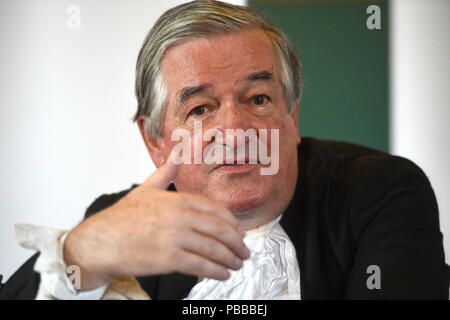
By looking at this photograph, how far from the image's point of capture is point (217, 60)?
0.99 meters

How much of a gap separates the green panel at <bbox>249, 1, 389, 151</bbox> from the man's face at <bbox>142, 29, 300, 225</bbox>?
447 mm

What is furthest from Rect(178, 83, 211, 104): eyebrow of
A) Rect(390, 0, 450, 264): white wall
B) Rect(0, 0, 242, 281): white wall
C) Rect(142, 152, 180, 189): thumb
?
Rect(390, 0, 450, 264): white wall

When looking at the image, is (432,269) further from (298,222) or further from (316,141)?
(316,141)

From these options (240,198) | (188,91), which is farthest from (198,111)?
(240,198)

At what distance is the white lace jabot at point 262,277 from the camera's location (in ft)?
3.20

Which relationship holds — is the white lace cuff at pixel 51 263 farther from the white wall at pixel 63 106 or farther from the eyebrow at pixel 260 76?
the white wall at pixel 63 106

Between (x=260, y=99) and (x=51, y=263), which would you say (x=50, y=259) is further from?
(x=260, y=99)

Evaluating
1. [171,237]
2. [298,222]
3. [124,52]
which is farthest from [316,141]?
[171,237]

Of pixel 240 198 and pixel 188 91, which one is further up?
pixel 188 91

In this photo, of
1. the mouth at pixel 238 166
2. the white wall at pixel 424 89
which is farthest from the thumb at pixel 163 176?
the white wall at pixel 424 89

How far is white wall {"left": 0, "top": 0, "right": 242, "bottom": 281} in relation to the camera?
4.35ft

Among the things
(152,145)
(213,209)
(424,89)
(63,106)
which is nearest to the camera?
(213,209)

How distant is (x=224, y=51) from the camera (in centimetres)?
100

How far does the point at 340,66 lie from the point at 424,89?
9.3 inches
